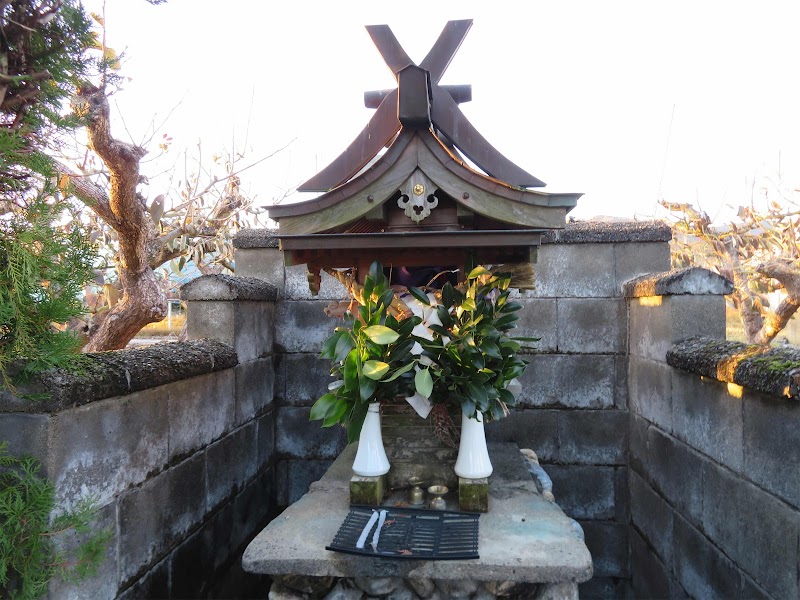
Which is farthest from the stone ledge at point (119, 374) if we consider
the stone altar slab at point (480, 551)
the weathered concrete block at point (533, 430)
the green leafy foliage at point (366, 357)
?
the weathered concrete block at point (533, 430)

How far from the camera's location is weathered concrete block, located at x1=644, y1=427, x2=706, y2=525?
3092 millimetres

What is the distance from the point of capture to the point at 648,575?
384cm

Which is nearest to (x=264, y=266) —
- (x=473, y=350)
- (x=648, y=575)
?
(x=473, y=350)

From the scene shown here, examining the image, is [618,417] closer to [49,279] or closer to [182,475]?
[182,475]

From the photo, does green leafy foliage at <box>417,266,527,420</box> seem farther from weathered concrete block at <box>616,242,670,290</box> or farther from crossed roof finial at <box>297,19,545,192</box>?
weathered concrete block at <box>616,242,670,290</box>

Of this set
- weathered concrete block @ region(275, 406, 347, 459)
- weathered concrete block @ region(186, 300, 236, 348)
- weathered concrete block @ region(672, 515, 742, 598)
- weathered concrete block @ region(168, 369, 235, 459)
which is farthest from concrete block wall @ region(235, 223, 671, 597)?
weathered concrete block @ region(186, 300, 236, 348)

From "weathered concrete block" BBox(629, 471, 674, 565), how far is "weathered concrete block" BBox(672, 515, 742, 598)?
0.38 feet

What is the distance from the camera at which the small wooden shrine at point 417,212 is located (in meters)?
2.69

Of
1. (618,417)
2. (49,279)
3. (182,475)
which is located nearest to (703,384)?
(618,417)

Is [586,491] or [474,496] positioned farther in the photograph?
[586,491]

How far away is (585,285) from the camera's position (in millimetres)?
4355

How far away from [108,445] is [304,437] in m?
2.34

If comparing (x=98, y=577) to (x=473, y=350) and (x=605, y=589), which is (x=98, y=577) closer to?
(x=473, y=350)

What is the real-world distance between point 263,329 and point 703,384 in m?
3.12
